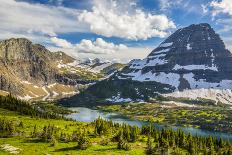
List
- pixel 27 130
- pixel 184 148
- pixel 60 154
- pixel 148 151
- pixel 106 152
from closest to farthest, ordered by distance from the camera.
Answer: pixel 60 154
pixel 106 152
pixel 148 151
pixel 184 148
pixel 27 130

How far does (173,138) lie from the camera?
143m

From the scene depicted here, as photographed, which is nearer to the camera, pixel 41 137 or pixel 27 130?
pixel 41 137

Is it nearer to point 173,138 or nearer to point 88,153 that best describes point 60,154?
point 88,153

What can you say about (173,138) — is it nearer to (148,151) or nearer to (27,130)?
(148,151)

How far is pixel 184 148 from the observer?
5477 inches

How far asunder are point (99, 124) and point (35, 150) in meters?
53.8

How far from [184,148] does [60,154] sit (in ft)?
186

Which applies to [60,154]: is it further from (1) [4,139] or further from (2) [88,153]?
(1) [4,139]

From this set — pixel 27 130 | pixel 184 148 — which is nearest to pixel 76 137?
pixel 27 130

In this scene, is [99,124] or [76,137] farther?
[99,124]

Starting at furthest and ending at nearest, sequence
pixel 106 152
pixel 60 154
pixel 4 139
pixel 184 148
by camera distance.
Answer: pixel 184 148
pixel 4 139
pixel 106 152
pixel 60 154

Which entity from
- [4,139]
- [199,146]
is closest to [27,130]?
[4,139]

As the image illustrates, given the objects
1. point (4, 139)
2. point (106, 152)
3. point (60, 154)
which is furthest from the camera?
point (4, 139)

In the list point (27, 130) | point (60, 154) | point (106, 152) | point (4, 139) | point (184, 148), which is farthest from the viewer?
point (27, 130)
